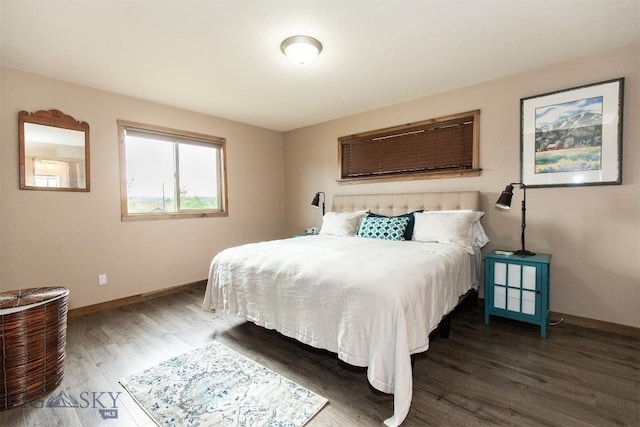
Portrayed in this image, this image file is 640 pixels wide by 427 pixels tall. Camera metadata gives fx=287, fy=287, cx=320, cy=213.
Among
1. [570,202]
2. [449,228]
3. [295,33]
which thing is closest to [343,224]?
[449,228]

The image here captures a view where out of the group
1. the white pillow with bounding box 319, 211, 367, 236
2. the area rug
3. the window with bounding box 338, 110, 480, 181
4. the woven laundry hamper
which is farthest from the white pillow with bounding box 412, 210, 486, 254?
the woven laundry hamper

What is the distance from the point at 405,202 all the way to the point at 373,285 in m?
2.20

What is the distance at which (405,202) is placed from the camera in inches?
142

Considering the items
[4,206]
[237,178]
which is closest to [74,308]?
[4,206]

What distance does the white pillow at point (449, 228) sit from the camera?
276 cm

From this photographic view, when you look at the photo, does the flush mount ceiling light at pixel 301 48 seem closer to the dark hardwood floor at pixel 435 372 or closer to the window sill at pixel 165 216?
the dark hardwood floor at pixel 435 372

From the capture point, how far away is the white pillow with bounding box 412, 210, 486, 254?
2.76m

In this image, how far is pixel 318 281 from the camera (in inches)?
73.6

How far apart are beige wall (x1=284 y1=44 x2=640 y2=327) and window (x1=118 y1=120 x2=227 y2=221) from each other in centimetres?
292

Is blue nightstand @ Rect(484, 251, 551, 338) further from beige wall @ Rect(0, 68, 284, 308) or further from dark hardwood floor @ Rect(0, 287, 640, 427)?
beige wall @ Rect(0, 68, 284, 308)

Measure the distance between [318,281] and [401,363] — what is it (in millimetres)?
668

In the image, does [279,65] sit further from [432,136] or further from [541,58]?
[541,58]

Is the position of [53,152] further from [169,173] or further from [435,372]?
[435,372]

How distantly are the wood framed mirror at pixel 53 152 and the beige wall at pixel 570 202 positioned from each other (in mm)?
3826
